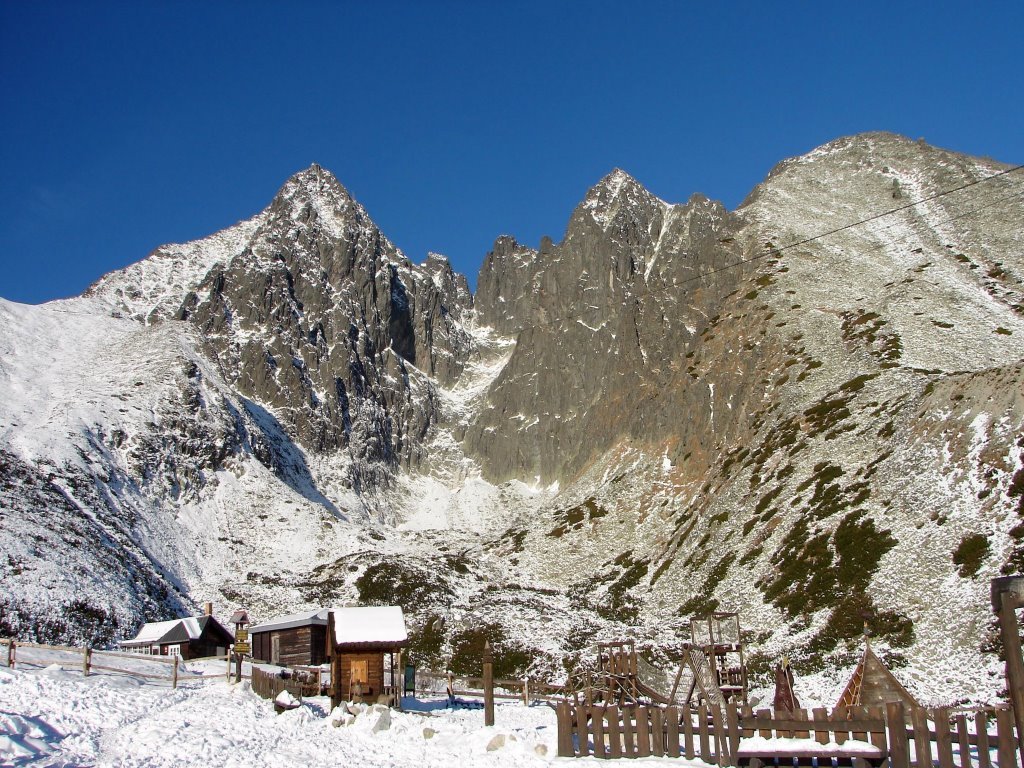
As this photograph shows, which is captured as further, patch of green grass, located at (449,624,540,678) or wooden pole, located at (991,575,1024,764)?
patch of green grass, located at (449,624,540,678)

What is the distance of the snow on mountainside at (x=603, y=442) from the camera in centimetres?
5597

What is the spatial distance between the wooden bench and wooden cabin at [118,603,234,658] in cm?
4813

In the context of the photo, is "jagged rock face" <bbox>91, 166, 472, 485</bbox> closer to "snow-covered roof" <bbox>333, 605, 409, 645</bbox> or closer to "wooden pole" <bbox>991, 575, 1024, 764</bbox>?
"snow-covered roof" <bbox>333, 605, 409, 645</bbox>

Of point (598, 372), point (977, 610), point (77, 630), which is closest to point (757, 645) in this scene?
point (977, 610)

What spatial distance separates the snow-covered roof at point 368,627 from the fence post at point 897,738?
23043 millimetres

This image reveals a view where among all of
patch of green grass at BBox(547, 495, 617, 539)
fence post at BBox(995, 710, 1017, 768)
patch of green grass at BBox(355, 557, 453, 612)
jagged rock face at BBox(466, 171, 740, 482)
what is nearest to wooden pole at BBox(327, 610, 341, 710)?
fence post at BBox(995, 710, 1017, 768)

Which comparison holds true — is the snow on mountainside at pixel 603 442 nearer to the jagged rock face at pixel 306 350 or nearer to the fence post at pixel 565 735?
the jagged rock face at pixel 306 350

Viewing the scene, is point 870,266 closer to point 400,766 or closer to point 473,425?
point 473,425

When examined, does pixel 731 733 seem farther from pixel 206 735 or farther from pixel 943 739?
pixel 206 735

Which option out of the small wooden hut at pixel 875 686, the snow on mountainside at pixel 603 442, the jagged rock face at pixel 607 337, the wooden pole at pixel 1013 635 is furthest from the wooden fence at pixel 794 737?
the jagged rock face at pixel 607 337

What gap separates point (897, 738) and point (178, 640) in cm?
5174

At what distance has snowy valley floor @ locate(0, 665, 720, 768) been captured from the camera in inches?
733

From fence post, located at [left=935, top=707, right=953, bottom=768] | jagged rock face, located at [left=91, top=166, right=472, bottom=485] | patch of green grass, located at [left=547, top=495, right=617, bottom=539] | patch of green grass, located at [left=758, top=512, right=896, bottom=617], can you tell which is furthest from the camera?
jagged rock face, located at [left=91, top=166, right=472, bottom=485]

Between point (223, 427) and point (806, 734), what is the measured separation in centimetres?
11501
